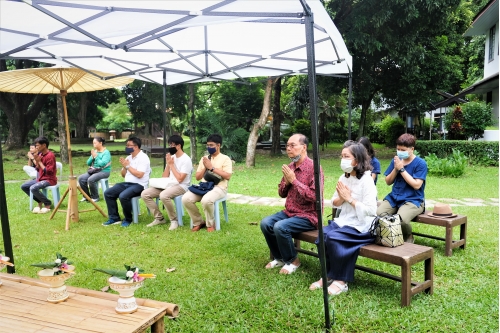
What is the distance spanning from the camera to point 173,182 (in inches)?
266

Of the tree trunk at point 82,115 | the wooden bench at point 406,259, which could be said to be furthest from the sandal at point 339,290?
the tree trunk at point 82,115

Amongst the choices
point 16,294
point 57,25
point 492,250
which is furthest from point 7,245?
point 492,250

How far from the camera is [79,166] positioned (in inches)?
674

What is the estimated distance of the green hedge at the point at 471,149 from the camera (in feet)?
48.0

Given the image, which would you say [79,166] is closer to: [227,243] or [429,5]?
[227,243]

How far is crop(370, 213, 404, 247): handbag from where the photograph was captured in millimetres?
3879

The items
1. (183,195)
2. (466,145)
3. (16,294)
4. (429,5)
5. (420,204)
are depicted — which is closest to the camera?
→ (16,294)

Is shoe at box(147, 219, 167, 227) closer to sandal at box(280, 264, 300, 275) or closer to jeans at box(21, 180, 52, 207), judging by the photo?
jeans at box(21, 180, 52, 207)

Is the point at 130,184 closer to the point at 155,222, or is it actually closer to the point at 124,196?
the point at 124,196

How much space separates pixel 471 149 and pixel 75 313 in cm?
1566

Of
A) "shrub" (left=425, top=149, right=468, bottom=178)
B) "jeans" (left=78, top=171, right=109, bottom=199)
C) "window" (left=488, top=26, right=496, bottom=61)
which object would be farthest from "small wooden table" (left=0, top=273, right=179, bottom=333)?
"window" (left=488, top=26, right=496, bottom=61)

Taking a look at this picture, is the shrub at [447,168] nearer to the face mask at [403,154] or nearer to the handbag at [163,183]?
the face mask at [403,154]

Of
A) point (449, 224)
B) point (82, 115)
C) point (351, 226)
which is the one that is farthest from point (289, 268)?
point (82, 115)

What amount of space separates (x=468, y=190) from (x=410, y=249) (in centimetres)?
706
